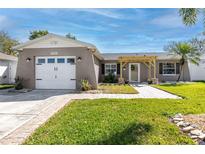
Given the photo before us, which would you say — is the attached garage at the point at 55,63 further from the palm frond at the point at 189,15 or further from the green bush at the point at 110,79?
the palm frond at the point at 189,15

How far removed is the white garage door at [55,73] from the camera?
52.9 ft

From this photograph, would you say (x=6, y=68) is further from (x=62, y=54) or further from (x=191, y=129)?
(x=191, y=129)

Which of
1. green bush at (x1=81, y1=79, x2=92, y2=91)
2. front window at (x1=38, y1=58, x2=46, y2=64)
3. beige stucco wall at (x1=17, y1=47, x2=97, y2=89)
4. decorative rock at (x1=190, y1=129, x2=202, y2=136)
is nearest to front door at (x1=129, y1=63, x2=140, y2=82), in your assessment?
beige stucco wall at (x1=17, y1=47, x2=97, y2=89)

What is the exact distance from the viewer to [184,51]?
80.5ft

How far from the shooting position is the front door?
26144 mm

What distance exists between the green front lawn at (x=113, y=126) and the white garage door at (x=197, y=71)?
63.9 ft

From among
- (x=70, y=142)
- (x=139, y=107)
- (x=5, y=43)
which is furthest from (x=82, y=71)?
(x=5, y=43)

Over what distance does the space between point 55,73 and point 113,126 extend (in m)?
10.8

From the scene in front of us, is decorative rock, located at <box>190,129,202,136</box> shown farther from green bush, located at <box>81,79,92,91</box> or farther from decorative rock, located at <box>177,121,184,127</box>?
green bush, located at <box>81,79,92,91</box>

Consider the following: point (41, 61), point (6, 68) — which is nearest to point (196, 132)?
point (41, 61)

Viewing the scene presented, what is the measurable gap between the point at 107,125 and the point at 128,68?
20108mm

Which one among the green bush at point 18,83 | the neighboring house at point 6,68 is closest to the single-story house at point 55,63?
the green bush at point 18,83

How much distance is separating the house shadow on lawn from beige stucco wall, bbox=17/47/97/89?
962 centimetres
